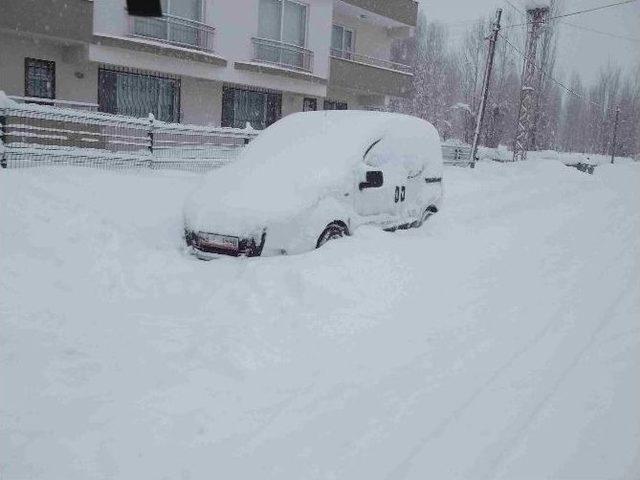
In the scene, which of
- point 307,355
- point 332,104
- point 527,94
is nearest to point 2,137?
point 307,355

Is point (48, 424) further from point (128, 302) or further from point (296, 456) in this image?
point (128, 302)

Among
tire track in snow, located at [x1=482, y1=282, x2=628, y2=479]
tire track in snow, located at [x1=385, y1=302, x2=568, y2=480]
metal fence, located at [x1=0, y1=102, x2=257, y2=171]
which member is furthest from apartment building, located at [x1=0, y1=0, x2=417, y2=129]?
tire track in snow, located at [x1=482, y1=282, x2=628, y2=479]

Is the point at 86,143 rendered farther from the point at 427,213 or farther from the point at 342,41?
the point at 342,41

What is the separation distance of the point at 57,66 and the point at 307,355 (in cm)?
1426

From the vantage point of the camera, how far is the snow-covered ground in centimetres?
289

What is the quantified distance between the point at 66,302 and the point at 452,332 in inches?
138

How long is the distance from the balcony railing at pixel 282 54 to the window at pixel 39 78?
22.6 ft

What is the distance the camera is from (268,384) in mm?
3684

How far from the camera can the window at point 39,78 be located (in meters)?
14.4

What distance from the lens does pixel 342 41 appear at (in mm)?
23875

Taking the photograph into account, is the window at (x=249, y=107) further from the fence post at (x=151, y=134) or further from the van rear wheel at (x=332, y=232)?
the van rear wheel at (x=332, y=232)

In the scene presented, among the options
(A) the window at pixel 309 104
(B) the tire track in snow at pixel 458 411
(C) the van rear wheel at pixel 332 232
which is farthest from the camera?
(A) the window at pixel 309 104

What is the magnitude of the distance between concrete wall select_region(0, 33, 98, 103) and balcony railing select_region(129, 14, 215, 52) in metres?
1.78

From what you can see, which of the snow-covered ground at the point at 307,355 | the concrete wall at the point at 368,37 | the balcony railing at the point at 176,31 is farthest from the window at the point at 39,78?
the concrete wall at the point at 368,37
